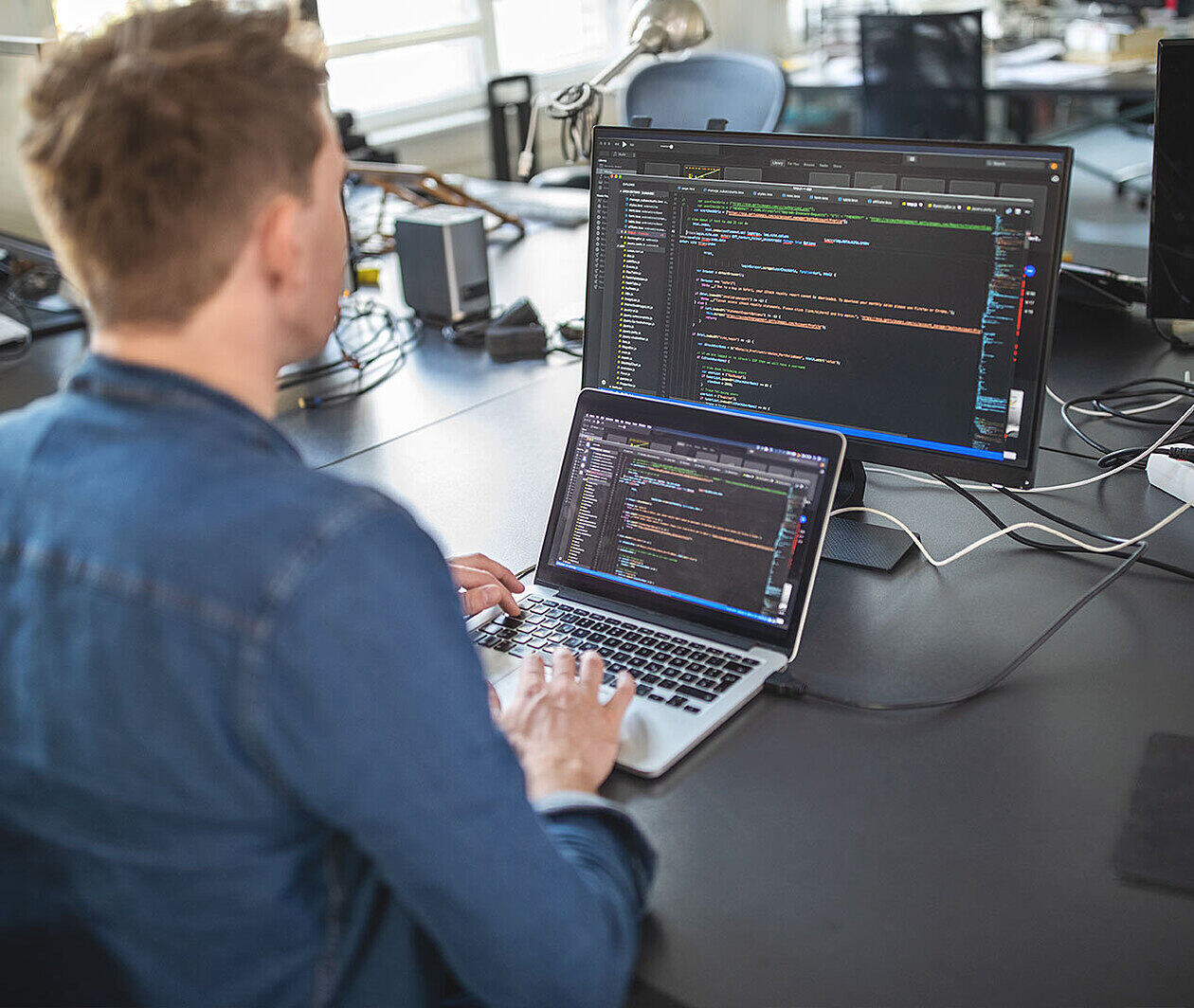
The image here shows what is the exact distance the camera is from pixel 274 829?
0.65 metres

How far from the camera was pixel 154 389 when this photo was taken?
67 cm

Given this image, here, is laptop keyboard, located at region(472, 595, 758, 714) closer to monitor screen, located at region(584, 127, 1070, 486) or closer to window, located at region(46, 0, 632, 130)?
monitor screen, located at region(584, 127, 1070, 486)

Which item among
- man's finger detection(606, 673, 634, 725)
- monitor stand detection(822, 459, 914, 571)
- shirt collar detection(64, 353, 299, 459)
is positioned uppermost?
shirt collar detection(64, 353, 299, 459)

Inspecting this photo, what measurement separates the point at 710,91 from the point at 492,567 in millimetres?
2870

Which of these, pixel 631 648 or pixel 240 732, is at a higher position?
pixel 240 732

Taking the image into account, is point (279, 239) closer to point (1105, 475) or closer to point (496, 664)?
point (496, 664)

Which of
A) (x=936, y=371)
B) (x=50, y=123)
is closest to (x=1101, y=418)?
(x=936, y=371)

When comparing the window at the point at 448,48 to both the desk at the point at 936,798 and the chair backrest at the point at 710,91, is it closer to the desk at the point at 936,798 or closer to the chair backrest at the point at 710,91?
the chair backrest at the point at 710,91

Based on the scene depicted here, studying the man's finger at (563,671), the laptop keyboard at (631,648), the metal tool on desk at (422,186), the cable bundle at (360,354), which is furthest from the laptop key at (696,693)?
the metal tool on desk at (422,186)

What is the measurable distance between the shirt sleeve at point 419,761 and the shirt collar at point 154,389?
12cm

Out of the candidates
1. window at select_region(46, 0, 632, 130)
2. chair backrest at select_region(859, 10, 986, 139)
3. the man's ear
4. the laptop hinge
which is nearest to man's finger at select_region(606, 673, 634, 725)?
the laptop hinge

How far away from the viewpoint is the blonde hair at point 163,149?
2.10 ft

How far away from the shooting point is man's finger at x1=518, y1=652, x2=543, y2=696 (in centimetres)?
97

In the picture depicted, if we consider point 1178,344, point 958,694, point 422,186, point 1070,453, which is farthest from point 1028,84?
point 958,694
